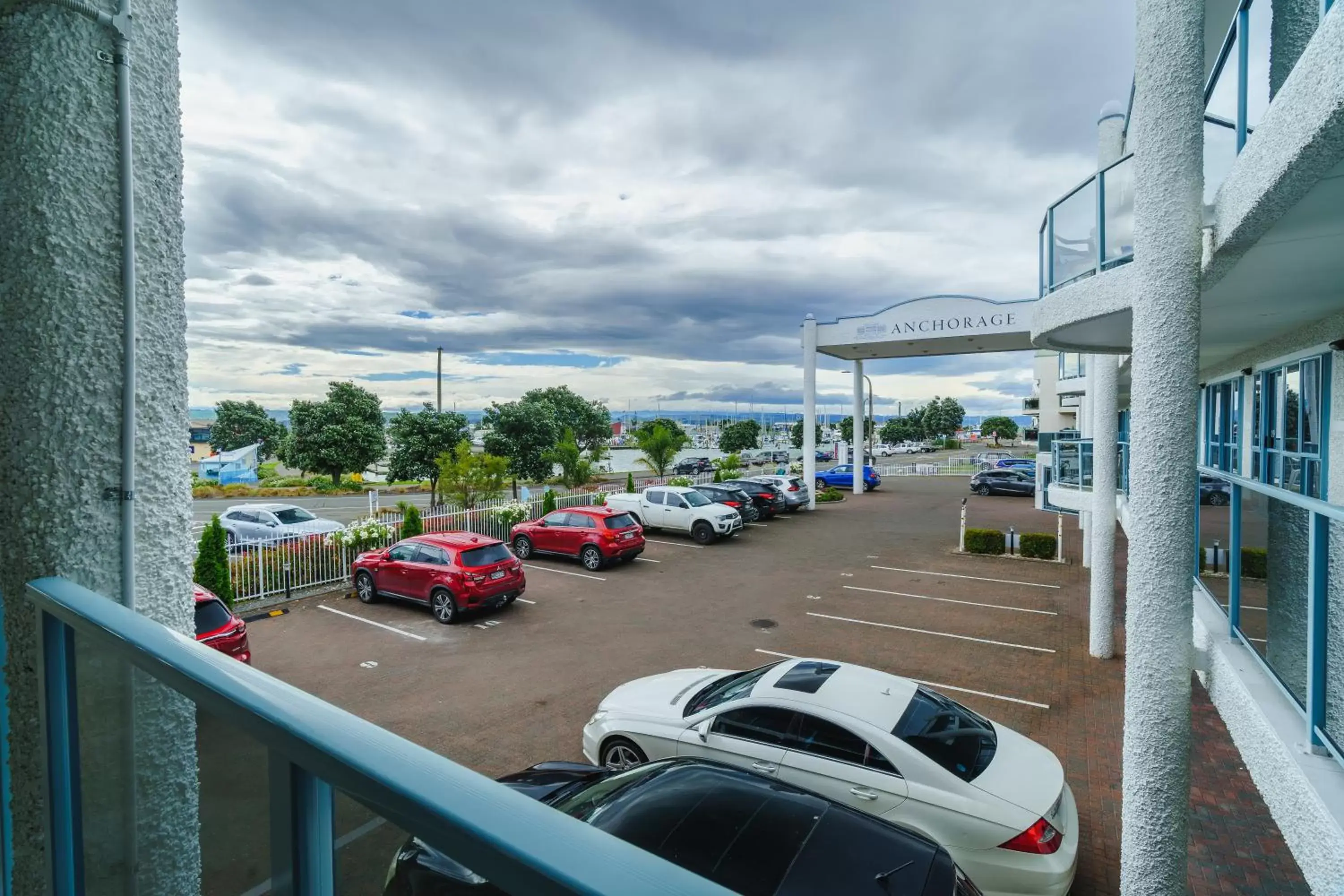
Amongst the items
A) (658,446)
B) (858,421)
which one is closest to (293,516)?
(658,446)

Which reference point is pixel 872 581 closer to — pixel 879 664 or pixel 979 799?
pixel 879 664

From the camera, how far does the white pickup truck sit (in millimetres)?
20609

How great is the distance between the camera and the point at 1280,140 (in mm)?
2902

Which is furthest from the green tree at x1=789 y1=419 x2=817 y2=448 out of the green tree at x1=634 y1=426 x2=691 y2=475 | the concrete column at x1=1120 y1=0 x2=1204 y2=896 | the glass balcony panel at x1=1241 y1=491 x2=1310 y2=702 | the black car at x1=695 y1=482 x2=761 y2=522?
the concrete column at x1=1120 y1=0 x2=1204 y2=896

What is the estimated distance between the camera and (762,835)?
406 centimetres

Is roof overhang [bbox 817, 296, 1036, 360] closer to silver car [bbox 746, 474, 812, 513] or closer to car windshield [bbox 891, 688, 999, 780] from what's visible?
silver car [bbox 746, 474, 812, 513]

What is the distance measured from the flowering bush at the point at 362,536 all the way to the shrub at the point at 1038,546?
15.4 metres

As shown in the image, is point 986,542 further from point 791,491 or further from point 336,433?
point 336,433

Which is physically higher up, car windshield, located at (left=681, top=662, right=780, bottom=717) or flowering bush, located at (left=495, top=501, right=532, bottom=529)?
flowering bush, located at (left=495, top=501, right=532, bottom=529)

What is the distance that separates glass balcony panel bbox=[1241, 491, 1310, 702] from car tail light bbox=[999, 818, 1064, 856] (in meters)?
1.78

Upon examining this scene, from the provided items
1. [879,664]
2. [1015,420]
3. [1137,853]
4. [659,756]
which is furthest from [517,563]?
[1015,420]

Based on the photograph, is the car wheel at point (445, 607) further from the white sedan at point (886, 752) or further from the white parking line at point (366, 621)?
the white sedan at point (886, 752)

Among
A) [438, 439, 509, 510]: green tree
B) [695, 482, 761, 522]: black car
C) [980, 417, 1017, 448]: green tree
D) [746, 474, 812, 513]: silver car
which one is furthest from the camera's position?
[980, 417, 1017, 448]: green tree

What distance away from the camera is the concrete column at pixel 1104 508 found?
11.0m
